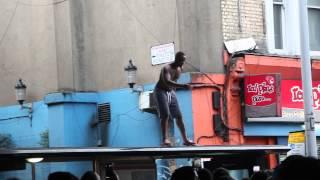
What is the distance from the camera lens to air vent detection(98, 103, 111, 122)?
47.6 ft

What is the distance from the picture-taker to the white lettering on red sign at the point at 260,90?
1312cm

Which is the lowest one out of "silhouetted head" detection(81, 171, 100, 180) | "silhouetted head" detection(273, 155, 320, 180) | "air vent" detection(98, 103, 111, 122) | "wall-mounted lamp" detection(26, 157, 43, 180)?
"silhouetted head" detection(81, 171, 100, 180)

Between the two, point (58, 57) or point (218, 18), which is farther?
point (58, 57)

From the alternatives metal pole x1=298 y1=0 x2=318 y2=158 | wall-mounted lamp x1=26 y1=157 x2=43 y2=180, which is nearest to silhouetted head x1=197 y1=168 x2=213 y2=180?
wall-mounted lamp x1=26 y1=157 x2=43 y2=180

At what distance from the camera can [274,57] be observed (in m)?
14.0

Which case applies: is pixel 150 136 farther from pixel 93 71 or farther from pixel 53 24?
pixel 53 24

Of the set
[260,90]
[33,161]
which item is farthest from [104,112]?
[33,161]

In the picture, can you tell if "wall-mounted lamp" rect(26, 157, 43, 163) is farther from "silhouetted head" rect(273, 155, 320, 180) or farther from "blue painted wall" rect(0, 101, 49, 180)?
"blue painted wall" rect(0, 101, 49, 180)

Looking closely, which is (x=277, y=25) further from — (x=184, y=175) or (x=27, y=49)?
(x=184, y=175)

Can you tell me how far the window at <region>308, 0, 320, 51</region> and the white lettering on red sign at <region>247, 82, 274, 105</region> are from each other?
2479 mm

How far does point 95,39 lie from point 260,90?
3.98 metres

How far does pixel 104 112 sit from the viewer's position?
574 inches

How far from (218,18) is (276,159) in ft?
14.6

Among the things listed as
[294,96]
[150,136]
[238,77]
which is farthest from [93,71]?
[294,96]
